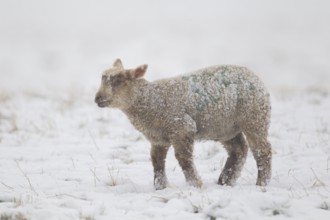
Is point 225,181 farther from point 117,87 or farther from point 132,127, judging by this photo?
point 132,127

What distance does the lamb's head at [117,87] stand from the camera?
6453 millimetres

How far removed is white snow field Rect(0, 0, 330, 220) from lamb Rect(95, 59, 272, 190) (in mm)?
448

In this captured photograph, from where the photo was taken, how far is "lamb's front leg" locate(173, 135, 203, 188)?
634cm

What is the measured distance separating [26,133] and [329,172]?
19.1ft

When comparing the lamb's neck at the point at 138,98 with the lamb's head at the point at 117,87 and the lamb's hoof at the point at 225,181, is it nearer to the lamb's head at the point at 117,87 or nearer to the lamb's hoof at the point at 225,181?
the lamb's head at the point at 117,87

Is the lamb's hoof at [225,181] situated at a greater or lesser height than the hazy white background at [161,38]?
lesser

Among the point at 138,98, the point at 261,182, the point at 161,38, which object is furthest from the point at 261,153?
the point at 161,38

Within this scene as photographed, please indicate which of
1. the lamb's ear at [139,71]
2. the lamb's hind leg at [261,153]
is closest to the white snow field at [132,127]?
the lamb's hind leg at [261,153]

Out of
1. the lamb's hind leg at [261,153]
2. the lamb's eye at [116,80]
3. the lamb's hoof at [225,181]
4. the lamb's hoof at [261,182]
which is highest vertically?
the lamb's eye at [116,80]

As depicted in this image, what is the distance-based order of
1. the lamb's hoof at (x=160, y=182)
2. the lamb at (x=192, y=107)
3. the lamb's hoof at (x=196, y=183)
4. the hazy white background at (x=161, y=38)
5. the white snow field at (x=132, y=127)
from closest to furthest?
the white snow field at (x=132, y=127)
the lamb's hoof at (x=196, y=183)
the lamb at (x=192, y=107)
the lamb's hoof at (x=160, y=182)
the hazy white background at (x=161, y=38)

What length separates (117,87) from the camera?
655 centimetres

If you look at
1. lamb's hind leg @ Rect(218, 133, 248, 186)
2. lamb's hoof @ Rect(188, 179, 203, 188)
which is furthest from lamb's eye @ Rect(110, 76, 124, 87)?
lamb's hind leg @ Rect(218, 133, 248, 186)

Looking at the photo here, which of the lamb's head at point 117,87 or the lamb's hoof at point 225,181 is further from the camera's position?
the lamb's hoof at point 225,181

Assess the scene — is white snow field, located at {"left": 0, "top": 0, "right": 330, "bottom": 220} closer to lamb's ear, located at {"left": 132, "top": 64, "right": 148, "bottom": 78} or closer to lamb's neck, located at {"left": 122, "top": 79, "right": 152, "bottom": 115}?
lamb's neck, located at {"left": 122, "top": 79, "right": 152, "bottom": 115}
